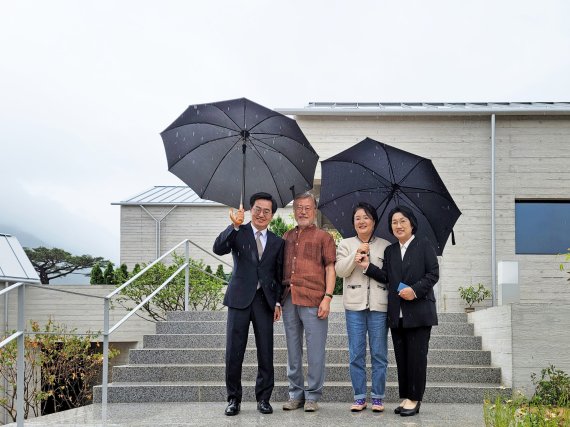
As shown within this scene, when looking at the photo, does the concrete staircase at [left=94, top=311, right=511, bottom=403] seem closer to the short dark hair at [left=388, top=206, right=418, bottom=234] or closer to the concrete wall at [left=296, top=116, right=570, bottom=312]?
the short dark hair at [left=388, top=206, right=418, bottom=234]

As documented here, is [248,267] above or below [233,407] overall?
above

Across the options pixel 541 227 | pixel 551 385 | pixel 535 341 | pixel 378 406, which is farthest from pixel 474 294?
pixel 378 406

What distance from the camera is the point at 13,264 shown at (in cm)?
1587

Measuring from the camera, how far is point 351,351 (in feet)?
18.0

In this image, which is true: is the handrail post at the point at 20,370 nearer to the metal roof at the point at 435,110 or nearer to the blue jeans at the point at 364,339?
the blue jeans at the point at 364,339

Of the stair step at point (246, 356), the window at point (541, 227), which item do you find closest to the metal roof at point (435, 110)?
the window at point (541, 227)

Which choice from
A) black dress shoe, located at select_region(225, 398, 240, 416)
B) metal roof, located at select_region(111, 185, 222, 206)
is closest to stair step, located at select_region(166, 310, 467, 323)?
black dress shoe, located at select_region(225, 398, 240, 416)

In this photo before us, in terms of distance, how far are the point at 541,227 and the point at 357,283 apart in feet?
20.2

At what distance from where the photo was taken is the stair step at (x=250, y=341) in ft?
25.3

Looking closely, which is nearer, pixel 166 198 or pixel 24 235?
pixel 166 198

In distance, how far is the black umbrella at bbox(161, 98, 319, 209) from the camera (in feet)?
18.4

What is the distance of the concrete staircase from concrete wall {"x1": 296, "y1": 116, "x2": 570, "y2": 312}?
252 cm

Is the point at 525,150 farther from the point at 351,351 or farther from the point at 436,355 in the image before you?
the point at 351,351

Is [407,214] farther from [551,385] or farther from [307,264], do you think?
[551,385]
